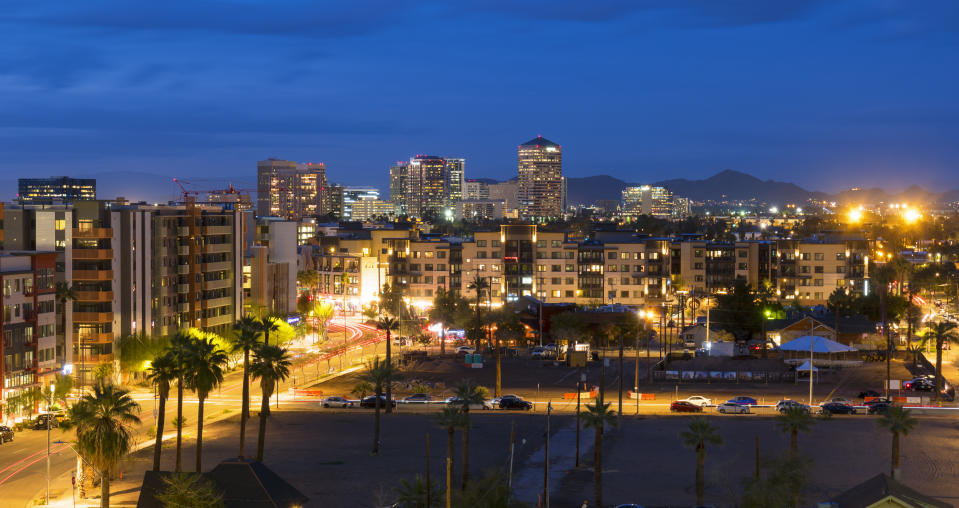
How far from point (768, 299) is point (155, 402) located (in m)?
79.3

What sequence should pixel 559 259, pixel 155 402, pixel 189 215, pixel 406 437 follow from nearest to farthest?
pixel 406 437 < pixel 155 402 < pixel 189 215 < pixel 559 259

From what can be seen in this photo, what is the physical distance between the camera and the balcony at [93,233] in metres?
90.4

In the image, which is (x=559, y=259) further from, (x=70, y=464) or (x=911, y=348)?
(x=70, y=464)

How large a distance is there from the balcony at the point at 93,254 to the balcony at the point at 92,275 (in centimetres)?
126

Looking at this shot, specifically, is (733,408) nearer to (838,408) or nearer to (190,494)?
(838,408)

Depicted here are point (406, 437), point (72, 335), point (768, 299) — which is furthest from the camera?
point (768, 299)

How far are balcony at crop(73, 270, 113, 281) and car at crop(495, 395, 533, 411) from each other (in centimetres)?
3763

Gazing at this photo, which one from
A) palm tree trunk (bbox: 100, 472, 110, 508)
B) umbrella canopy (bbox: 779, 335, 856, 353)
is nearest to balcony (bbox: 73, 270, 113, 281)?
palm tree trunk (bbox: 100, 472, 110, 508)

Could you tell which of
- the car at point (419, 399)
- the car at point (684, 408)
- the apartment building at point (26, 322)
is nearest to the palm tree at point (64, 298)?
the apartment building at point (26, 322)

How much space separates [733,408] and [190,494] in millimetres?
46855

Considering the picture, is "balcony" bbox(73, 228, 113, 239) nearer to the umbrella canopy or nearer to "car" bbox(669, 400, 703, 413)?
"car" bbox(669, 400, 703, 413)

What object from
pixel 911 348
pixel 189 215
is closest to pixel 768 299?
pixel 911 348

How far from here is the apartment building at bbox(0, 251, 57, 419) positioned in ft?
241

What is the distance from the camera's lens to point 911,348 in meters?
105
